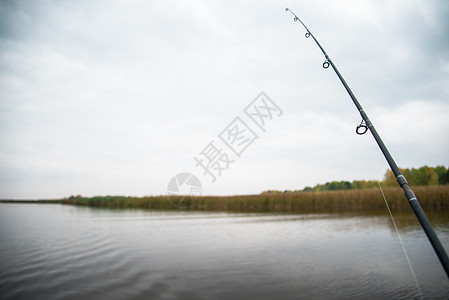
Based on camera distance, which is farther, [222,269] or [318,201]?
[318,201]

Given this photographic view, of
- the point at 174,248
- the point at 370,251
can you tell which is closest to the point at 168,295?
the point at 174,248

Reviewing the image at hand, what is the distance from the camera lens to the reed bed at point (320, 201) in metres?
23.4

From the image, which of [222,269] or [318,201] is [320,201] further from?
[222,269]

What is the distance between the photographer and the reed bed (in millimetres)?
23406

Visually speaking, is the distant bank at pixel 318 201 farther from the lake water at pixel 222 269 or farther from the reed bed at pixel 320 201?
the lake water at pixel 222 269

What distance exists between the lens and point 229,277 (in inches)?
204

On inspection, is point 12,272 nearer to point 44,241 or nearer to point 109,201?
point 44,241

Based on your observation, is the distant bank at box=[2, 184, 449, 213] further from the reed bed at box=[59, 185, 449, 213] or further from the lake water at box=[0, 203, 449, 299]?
the lake water at box=[0, 203, 449, 299]

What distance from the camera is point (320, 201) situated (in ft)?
97.1

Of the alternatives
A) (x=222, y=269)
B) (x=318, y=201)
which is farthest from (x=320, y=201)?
(x=222, y=269)

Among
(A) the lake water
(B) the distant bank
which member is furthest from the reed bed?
(A) the lake water

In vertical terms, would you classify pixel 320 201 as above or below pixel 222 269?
above

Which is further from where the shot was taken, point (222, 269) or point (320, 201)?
point (320, 201)

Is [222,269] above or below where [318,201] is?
below
